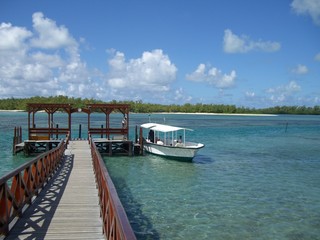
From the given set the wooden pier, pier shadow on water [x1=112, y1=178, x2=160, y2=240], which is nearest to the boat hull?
pier shadow on water [x1=112, y1=178, x2=160, y2=240]

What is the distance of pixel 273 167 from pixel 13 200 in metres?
20.8

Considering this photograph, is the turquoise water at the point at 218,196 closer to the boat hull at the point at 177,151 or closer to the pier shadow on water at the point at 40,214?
the boat hull at the point at 177,151

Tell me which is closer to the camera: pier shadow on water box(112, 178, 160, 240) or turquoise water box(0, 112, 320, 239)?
pier shadow on water box(112, 178, 160, 240)

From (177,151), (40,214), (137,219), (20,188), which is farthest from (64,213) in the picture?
(177,151)

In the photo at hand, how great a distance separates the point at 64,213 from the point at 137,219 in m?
4.30

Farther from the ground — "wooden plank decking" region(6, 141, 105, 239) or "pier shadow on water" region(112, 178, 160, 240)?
"wooden plank decking" region(6, 141, 105, 239)

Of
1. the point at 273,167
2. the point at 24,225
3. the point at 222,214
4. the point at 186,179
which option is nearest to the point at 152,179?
the point at 186,179

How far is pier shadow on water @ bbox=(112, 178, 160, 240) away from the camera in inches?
420

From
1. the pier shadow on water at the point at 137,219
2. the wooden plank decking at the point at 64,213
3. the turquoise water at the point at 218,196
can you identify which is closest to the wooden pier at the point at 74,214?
the wooden plank decking at the point at 64,213

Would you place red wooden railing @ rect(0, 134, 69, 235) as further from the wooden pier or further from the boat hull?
the boat hull

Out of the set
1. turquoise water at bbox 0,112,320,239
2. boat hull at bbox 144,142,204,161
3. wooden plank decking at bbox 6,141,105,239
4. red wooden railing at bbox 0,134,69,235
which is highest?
red wooden railing at bbox 0,134,69,235

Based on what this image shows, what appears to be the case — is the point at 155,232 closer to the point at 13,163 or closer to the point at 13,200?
the point at 13,200

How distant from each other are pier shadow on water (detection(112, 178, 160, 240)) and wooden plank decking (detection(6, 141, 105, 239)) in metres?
1.80

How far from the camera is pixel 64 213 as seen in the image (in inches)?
324
